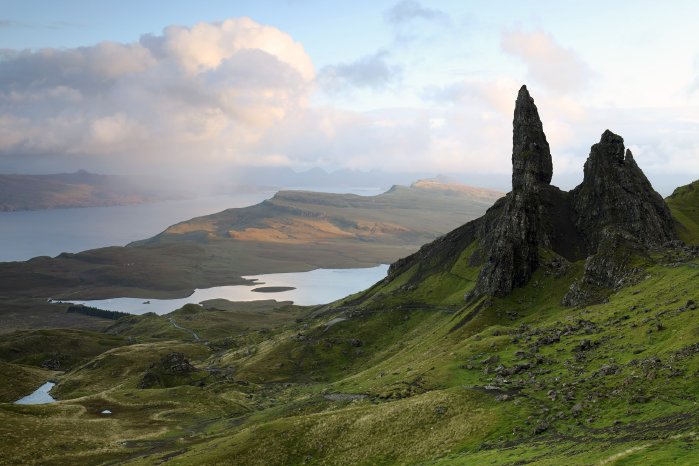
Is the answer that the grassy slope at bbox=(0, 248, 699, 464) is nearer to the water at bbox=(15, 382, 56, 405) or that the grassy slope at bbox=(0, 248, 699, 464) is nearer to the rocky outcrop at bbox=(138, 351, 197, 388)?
the rocky outcrop at bbox=(138, 351, 197, 388)

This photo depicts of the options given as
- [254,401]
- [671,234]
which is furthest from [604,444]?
[671,234]

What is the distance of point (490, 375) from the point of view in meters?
90.0

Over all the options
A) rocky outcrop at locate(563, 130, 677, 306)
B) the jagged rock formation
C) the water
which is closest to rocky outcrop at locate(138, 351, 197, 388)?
the water

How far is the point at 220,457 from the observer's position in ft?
266

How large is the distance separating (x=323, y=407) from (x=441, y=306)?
8555 cm

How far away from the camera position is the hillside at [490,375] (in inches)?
2451

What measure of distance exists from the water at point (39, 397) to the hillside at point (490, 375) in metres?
8.17

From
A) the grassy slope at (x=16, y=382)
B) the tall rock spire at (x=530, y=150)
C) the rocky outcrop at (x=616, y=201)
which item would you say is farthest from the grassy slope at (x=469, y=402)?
the tall rock spire at (x=530, y=150)

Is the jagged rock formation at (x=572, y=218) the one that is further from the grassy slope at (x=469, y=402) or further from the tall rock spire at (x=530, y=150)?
the grassy slope at (x=469, y=402)

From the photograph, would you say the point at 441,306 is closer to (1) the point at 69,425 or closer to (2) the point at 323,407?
(2) the point at 323,407

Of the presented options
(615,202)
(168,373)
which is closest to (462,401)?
(168,373)

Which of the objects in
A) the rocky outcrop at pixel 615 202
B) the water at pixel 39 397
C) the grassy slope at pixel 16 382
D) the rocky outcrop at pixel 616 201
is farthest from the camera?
the grassy slope at pixel 16 382

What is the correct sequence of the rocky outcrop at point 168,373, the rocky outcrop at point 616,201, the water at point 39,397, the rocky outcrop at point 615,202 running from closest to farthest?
1. the rocky outcrop at point 168,373
2. the rocky outcrop at point 615,202
3. the rocky outcrop at point 616,201
4. the water at point 39,397

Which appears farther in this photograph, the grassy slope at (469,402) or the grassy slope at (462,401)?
the grassy slope at (462,401)
